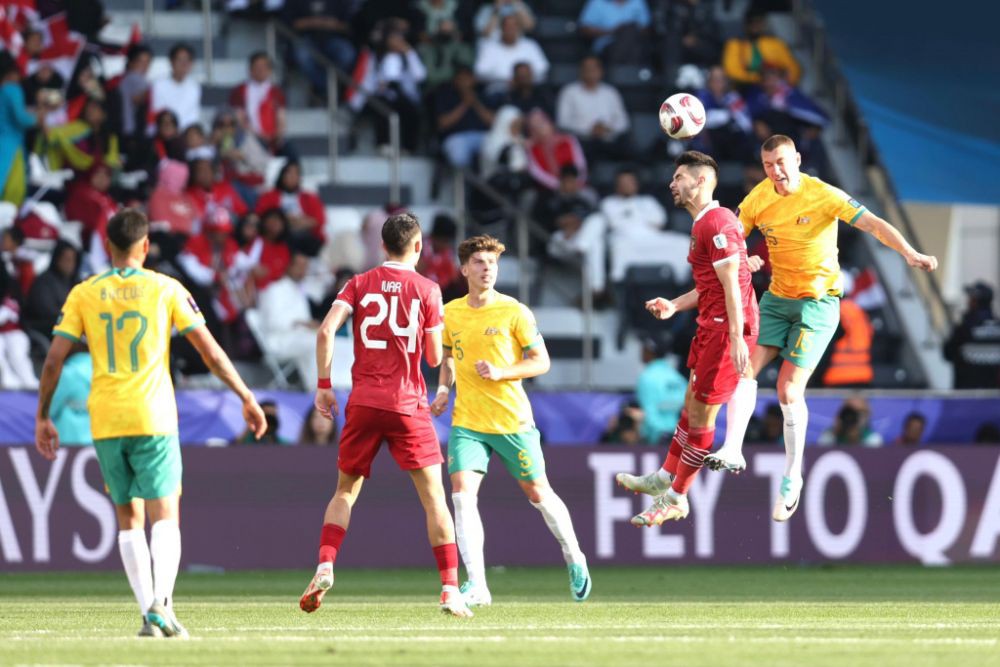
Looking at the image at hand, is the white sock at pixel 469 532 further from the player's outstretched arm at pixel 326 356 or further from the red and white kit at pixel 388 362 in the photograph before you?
the player's outstretched arm at pixel 326 356

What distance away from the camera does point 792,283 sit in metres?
13.3

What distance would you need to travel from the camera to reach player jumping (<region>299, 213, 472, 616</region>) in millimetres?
12016

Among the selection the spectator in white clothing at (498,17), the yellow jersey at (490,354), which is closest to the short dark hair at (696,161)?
the yellow jersey at (490,354)

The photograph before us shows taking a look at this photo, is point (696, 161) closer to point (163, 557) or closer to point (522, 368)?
point (522, 368)

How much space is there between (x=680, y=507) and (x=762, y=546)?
19.7 ft

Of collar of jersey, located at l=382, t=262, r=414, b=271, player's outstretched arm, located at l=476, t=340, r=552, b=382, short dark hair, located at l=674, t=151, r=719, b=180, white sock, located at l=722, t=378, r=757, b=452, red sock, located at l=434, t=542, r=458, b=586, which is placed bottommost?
red sock, located at l=434, t=542, r=458, b=586

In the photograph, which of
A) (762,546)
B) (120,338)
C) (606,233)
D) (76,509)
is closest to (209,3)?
(606,233)

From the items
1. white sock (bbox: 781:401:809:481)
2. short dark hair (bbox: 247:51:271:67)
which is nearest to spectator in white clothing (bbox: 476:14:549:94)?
short dark hair (bbox: 247:51:271:67)

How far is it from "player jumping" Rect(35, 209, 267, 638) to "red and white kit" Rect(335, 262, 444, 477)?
1815 millimetres

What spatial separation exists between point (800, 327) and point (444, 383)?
8.17 ft

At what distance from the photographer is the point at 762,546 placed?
749 inches

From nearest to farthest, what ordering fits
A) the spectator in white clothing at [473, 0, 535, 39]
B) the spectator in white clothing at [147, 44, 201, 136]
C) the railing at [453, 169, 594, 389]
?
1. the railing at [453, 169, 594, 389]
2. the spectator in white clothing at [147, 44, 201, 136]
3. the spectator in white clothing at [473, 0, 535, 39]

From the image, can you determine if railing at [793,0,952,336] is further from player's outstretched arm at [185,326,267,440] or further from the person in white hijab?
player's outstretched arm at [185,326,267,440]

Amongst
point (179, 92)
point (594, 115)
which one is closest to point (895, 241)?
point (594, 115)
